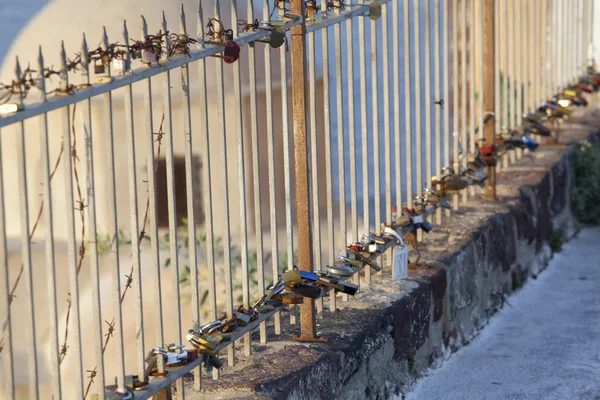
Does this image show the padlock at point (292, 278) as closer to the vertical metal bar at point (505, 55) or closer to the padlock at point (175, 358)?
the padlock at point (175, 358)

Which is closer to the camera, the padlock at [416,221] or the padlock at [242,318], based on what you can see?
the padlock at [242,318]

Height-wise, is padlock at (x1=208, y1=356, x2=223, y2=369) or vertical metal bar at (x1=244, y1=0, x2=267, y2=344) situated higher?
vertical metal bar at (x1=244, y1=0, x2=267, y2=344)

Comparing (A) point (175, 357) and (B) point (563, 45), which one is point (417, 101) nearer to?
(A) point (175, 357)

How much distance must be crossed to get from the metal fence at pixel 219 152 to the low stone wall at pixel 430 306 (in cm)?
9

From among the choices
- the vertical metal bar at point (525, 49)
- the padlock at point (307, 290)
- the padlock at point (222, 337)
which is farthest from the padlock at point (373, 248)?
the vertical metal bar at point (525, 49)

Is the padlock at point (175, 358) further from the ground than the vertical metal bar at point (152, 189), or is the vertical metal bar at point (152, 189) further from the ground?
the vertical metal bar at point (152, 189)

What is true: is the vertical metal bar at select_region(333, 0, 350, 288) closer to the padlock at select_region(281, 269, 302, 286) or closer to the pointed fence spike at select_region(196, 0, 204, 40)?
the padlock at select_region(281, 269, 302, 286)

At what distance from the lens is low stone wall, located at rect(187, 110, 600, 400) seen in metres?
3.16

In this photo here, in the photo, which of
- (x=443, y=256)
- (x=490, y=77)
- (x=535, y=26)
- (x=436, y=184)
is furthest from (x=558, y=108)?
(x=443, y=256)

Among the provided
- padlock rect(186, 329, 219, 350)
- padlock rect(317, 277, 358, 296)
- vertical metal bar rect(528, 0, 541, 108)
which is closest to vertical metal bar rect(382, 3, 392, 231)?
padlock rect(317, 277, 358, 296)

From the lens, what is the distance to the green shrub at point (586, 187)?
6.52 metres

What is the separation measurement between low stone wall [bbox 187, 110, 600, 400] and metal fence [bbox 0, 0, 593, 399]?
0.31ft

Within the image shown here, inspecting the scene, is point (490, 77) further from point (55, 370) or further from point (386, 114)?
point (55, 370)

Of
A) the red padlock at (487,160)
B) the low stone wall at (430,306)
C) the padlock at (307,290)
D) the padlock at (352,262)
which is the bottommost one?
the low stone wall at (430,306)
